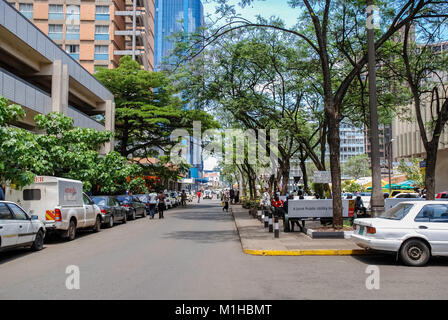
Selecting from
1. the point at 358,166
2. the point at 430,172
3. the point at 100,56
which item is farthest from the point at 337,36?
the point at 358,166

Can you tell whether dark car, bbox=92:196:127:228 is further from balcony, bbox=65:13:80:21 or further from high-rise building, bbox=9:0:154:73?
balcony, bbox=65:13:80:21

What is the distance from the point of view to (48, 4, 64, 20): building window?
5484 cm

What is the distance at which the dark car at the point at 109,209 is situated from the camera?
1981 centimetres

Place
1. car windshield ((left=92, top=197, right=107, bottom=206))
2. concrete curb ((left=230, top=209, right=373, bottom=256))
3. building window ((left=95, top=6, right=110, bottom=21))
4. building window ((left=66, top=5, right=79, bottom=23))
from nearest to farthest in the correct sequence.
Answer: concrete curb ((left=230, top=209, right=373, bottom=256)) < car windshield ((left=92, top=197, right=107, bottom=206)) < building window ((left=66, top=5, right=79, bottom=23)) < building window ((left=95, top=6, right=110, bottom=21))

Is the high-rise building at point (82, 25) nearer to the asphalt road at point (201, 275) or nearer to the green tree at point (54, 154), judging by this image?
the green tree at point (54, 154)

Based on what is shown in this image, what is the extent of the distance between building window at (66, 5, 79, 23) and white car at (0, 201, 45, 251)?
50.0 metres

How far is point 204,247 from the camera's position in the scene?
1273 cm

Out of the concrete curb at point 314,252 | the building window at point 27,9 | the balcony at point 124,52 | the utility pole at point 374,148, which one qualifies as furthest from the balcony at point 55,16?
the concrete curb at point 314,252

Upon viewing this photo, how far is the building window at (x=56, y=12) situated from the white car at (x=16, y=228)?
165ft

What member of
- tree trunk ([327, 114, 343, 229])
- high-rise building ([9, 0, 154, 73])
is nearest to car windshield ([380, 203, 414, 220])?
tree trunk ([327, 114, 343, 229])

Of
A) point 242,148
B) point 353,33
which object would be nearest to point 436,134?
point 353,33

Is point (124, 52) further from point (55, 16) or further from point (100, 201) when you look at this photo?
point (100, 201)

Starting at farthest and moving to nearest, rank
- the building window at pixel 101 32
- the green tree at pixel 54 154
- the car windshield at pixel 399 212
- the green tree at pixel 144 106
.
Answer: the building window at pixel 101 32 < the green tree at pixel 144 106 < the green tree at pixel 54 154 < the car windshield at pixel 399 212
